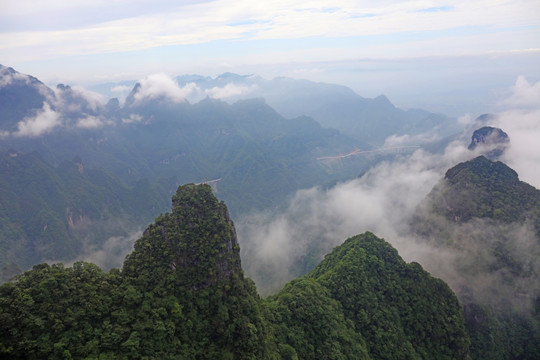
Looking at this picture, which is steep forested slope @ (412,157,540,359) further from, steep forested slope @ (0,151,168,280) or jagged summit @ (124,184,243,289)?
steep forested slope @ (0,151,168,280)

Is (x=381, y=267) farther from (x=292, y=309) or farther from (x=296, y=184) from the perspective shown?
(x=296, y=184)

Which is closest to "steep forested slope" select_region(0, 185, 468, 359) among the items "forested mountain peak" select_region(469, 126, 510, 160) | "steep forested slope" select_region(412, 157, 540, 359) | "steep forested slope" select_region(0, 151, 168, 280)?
"steep forested slope" select_region(412, 157, 540, 359)

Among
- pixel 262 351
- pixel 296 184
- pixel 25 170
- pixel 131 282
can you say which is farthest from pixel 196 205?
pixel 296 184

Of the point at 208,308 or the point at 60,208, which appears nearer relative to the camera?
the point at 208,308

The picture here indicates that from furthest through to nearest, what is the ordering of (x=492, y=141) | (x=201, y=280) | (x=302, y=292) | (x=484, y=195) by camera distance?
1. (x=492, y=141)
2. (x=484, y=195)
3. (x=302, y=292)
4. (x=201, y=280)

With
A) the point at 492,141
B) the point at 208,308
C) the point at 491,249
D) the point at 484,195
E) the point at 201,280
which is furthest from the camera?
the point at 492,141

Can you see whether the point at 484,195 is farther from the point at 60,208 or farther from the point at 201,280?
the point at 60,208

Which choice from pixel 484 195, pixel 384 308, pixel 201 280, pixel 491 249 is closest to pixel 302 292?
pixel 384 308

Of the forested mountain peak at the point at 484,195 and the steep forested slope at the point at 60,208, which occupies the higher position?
the forested mountain peak at the point at 484,195

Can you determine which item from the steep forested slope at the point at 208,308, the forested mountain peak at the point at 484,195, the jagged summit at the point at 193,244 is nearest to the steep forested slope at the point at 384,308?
the steep forested slope at the point at 208,308

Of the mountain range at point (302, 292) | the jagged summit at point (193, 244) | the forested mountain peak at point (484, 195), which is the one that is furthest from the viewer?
the forested mountain peak at point (484, 195)

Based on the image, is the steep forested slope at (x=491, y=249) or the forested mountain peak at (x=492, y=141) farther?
the forested mountain peak at (x=492, y=141)

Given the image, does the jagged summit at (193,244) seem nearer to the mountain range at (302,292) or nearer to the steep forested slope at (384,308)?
the mountain range at (302,292)
